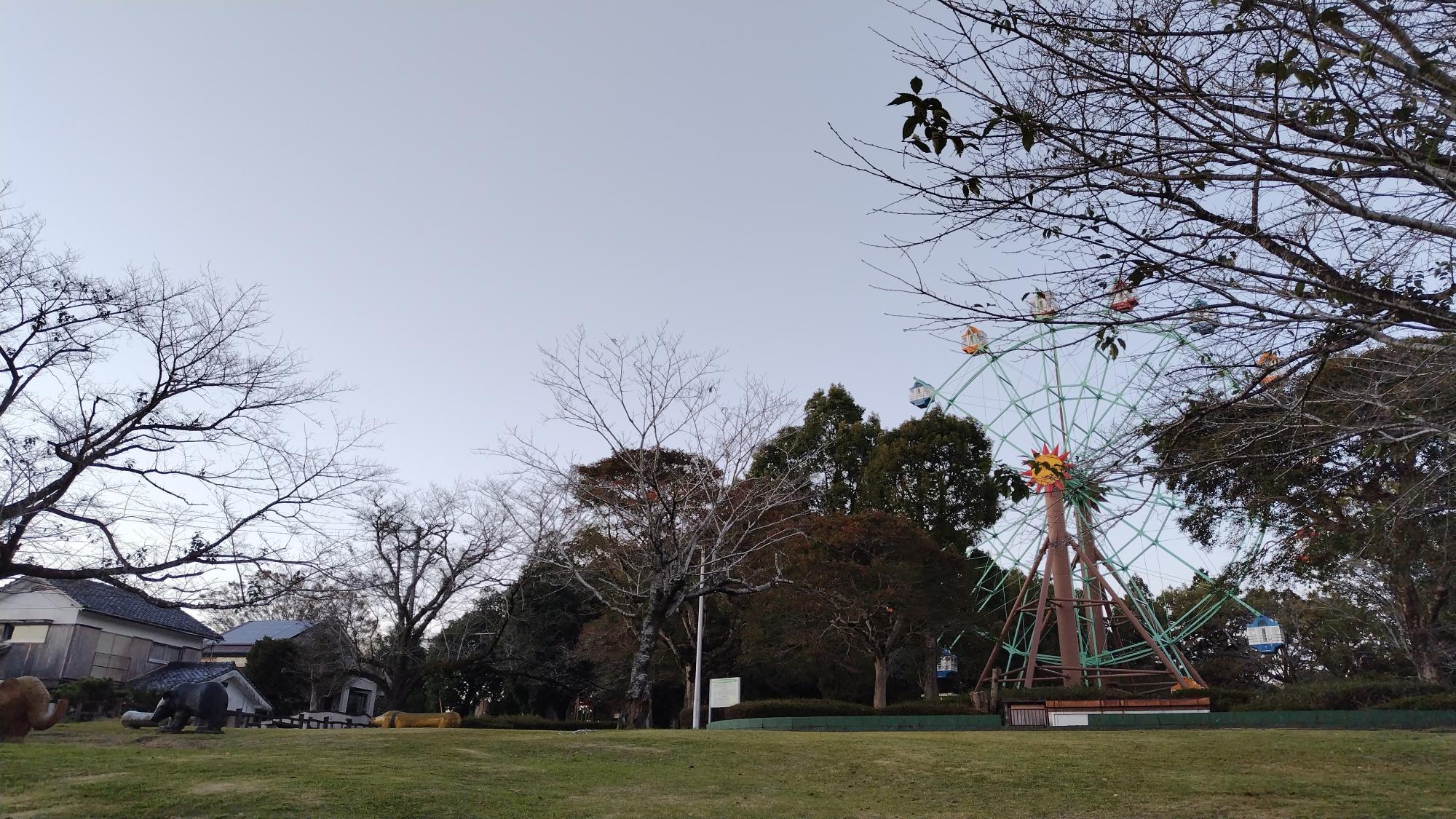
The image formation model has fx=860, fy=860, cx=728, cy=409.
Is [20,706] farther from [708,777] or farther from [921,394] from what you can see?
[921,394]

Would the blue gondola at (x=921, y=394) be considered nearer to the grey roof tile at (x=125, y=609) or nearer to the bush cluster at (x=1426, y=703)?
the bush cluster at (x=1426, y=703)

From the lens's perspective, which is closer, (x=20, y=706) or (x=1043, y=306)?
(x=1043, y=306)

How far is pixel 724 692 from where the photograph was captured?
2127 cm

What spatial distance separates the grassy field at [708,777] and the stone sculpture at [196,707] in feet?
1.74

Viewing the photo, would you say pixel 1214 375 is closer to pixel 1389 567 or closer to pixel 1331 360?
pixel 1331 360

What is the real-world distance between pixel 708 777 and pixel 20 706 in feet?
28.5

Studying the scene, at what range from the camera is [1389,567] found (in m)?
21.1

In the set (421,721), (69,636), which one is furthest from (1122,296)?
(69,636)

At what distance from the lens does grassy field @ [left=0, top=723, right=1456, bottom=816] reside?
6.63m

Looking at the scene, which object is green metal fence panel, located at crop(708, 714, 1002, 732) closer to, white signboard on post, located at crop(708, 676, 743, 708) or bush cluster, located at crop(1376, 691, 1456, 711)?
white signboard on post, located at crop(708, 676, 743, 708)

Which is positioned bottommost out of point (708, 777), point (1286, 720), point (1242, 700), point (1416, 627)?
point (708, 777)

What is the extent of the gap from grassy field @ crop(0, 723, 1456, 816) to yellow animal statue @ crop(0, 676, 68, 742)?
219 mm

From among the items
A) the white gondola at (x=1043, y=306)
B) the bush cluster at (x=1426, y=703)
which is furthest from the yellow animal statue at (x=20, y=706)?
the bush cluster at (x=1426, y=703)

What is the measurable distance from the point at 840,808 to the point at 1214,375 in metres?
4.48
